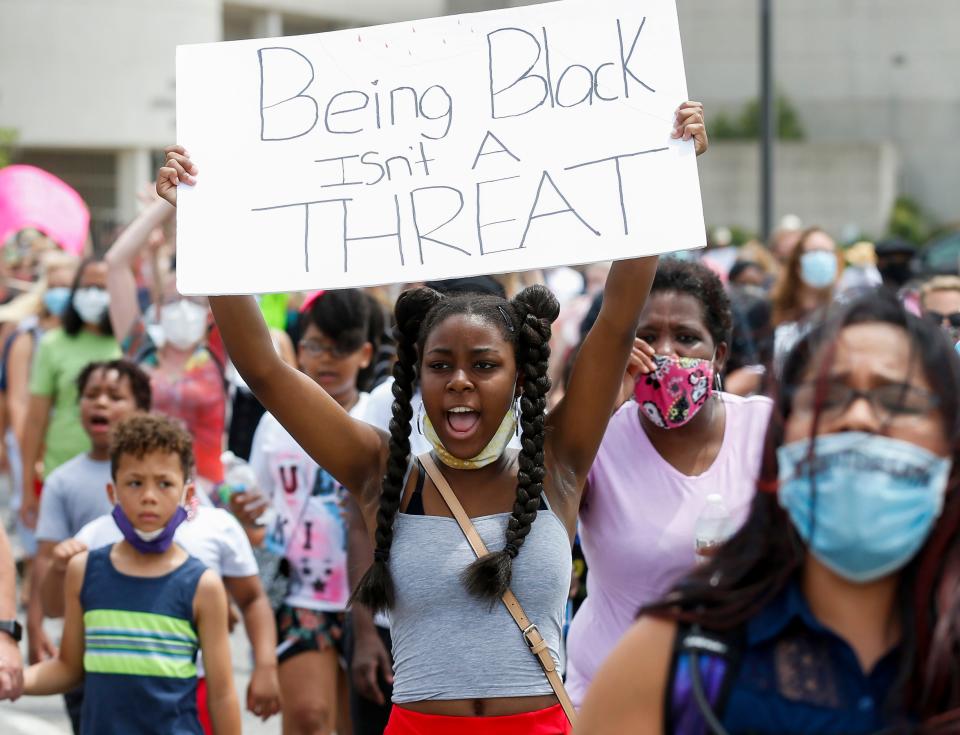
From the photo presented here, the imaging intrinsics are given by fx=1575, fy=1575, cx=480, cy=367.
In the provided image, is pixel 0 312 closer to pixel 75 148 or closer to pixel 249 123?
pixel 249 123

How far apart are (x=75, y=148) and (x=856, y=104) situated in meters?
21.2

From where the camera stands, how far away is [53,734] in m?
6.80

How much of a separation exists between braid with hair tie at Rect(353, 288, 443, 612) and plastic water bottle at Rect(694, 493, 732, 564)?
753mm

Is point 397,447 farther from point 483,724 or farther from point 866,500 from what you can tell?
point 866,500

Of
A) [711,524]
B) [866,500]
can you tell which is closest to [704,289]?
[711,524]

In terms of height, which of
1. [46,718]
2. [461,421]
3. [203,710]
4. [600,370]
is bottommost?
[46,718]

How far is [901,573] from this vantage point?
2.37m

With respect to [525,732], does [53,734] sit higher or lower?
lower

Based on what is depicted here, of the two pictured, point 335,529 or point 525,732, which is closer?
point 525,732

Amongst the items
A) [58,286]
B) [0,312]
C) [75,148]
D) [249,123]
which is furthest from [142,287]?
[75,148]

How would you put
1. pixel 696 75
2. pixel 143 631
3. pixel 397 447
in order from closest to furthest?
Answer: 1. pixel 397 447
2. pixel 143 631
3. pixel 696 75

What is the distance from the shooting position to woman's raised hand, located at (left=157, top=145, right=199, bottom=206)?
12.3ft

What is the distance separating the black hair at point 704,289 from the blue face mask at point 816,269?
5.50 metres

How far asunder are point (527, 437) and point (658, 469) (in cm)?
51
